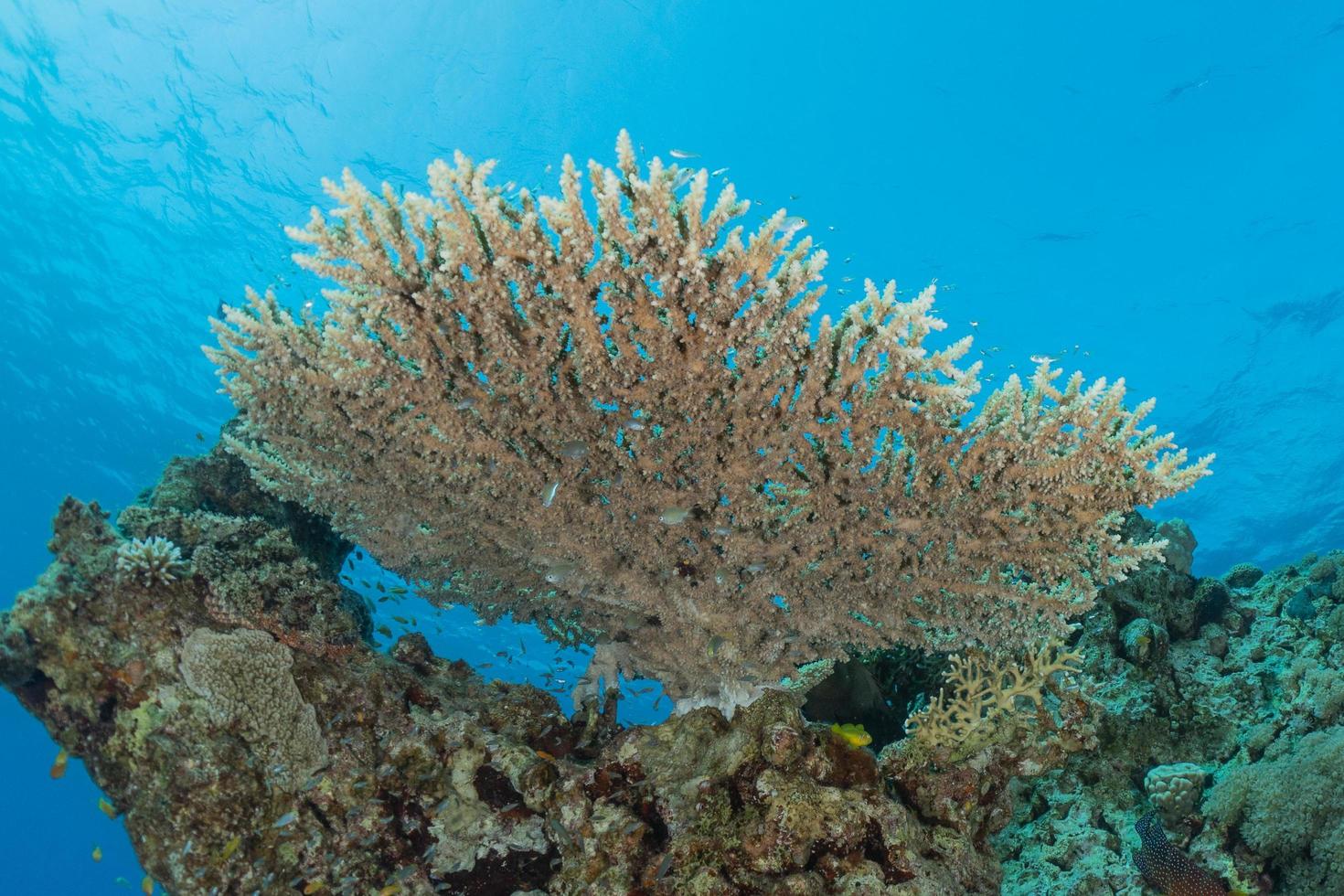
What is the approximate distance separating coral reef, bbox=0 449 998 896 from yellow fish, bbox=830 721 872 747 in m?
0.03

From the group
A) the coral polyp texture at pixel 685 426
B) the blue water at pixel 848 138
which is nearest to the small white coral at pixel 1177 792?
the coral polyp texture at pixel 685 426

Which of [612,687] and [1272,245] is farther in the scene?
[1272,245]

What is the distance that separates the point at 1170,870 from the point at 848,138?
78.2 ft

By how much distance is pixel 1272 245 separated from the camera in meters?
24.3

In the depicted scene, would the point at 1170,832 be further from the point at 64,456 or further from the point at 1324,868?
the point at 64,456

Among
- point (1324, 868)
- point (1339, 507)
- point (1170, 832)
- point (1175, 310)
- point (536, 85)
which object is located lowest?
point (1324, 868)

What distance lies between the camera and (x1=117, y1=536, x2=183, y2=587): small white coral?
5.18 meters

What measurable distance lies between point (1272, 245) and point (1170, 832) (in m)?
27.8

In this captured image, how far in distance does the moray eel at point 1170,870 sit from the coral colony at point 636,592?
0.03 meters

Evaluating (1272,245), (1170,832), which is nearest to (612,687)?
(1170,832)

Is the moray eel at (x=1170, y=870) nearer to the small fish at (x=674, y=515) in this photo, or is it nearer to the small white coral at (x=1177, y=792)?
the small white coral at (x=1177, y=792)

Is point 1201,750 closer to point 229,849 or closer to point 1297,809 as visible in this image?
point 1297,809

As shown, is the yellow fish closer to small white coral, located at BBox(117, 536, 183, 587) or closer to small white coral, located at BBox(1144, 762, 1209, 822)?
small white coral, located at BBox(1144, 762, 1209, 822)

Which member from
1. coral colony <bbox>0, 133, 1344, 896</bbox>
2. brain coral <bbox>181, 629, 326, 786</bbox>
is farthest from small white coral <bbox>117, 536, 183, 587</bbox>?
brain coral <bbox>181, 629, 326, 786</bbox>
